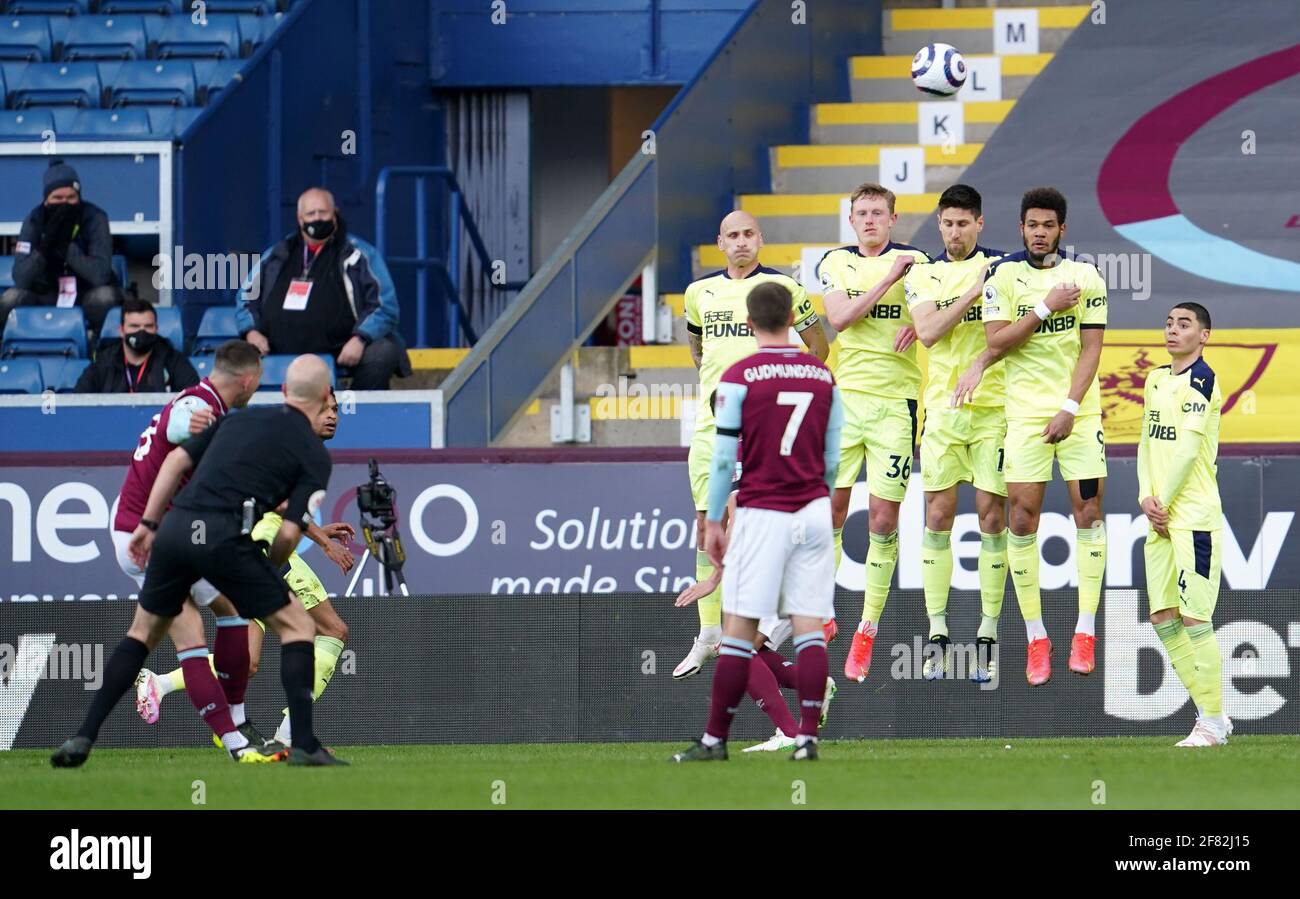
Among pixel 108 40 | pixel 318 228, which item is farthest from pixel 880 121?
pixel 108 40

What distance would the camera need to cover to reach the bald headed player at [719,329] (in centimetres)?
1181

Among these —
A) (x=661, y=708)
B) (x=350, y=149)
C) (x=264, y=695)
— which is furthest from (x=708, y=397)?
(x=350, y=149)

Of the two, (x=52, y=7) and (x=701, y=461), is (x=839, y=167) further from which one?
(x=701, y=461)

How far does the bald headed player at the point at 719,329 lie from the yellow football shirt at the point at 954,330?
589 mm

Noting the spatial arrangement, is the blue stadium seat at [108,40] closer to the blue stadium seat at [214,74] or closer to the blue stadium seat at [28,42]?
the blue stadium seat at [28,42]

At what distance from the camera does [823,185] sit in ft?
64.1

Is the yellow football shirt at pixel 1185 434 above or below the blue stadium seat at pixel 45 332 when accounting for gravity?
below

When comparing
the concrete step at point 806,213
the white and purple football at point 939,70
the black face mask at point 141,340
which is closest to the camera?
the white and purple football at point 939,70

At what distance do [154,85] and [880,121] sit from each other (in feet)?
20.9
